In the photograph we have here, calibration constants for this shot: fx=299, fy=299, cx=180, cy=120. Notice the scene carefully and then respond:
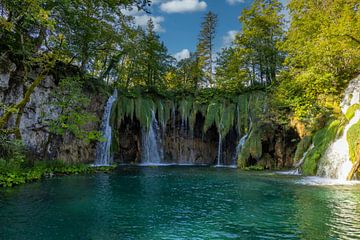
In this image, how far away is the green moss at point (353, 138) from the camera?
1341 cm

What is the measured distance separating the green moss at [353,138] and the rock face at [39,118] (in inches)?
597

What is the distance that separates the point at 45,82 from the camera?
18828 mm

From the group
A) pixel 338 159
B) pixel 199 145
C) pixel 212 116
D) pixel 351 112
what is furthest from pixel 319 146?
pixel 199 145

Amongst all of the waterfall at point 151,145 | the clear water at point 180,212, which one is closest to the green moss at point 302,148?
the clear water at point 180,212

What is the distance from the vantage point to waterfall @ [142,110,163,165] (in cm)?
2555

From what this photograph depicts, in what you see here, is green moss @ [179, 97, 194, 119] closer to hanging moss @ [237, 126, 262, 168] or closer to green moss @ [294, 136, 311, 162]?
hanging moss @ [237, 126, 262, 168]

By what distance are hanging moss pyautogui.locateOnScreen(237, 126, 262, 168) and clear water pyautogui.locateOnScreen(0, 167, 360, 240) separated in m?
8.12

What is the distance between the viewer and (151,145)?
2577cm

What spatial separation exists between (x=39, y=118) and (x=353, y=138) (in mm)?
16880

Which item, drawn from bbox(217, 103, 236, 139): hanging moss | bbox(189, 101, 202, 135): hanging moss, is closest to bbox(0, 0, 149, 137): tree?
bbox(189, 101, 202, 135): hanging moss

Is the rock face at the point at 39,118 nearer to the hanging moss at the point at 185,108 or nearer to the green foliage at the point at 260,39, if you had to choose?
the hanging moss at the point at 185,108

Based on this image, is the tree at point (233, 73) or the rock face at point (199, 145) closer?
the rock face at point (199, 145)

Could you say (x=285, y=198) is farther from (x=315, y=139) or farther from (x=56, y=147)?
(x=56, y=147)

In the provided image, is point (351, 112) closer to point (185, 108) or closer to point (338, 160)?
point (338, 160)
